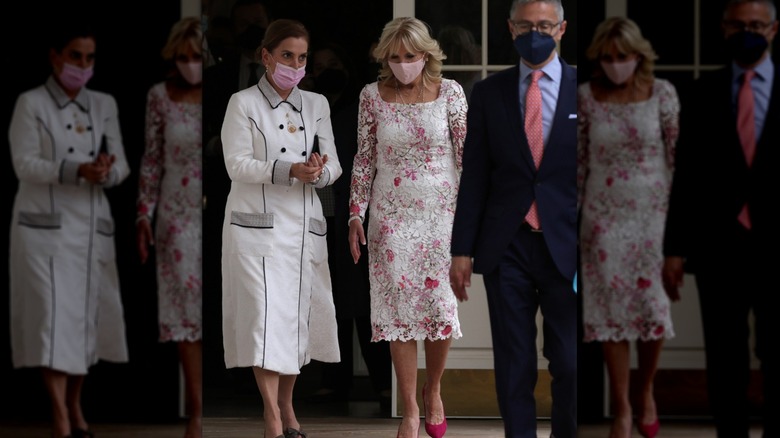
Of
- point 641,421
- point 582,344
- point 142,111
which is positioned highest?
point 142,111

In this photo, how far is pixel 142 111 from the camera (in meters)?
Answer: 2.22

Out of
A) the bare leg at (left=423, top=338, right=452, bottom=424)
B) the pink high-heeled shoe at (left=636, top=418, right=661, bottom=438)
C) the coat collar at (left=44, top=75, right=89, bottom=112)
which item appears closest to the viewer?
the pink high-heeled shoe at (left=636, top=418, right=661, bottom=438)

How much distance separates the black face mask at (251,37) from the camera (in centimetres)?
321

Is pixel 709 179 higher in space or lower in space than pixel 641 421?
higher

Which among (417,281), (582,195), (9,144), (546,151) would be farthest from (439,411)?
(9,144)

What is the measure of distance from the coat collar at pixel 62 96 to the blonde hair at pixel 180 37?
0.24 metres

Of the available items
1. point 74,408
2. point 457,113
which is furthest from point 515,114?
point 74,408

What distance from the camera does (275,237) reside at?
3227 millimetres

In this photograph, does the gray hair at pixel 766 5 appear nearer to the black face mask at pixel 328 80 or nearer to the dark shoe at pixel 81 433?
the black face mask at pixel 328 80

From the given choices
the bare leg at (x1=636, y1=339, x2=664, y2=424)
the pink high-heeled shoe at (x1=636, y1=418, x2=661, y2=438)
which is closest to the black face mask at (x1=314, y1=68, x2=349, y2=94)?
the bare leg at (x1=636, y1=339, x2=664, y2=424)

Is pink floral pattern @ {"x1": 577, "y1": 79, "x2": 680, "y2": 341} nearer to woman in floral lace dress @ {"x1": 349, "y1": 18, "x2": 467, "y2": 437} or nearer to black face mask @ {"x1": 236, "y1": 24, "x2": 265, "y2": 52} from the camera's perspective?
woman in floral lace dress @ {"x1": 349, "y1": 18, "x2": 467, "y2": 437}

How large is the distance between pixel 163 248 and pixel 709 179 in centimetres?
116

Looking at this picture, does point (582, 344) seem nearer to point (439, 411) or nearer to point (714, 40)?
point (714, 40)

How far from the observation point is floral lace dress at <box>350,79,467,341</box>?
323cm
